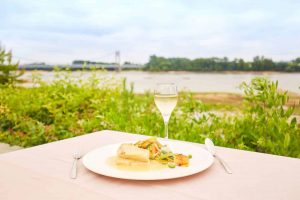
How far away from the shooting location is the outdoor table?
2.61 feet

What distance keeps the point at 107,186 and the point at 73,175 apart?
13 cm

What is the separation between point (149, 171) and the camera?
2.96 ft

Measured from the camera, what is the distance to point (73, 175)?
0.92 metres

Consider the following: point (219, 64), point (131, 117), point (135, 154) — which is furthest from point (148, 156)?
point (219, 64)

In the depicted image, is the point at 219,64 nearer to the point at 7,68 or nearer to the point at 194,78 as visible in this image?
the point at 194,78

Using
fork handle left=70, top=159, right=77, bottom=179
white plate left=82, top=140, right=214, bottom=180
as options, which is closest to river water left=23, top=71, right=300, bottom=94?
white plate left=82, top=140, right=214, bottom=180

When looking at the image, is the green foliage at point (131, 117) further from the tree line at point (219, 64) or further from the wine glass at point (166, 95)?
the wine glass at point (166, 95)

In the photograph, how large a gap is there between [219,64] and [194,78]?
0.66 metres

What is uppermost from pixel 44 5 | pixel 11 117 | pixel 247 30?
pixel 44 5

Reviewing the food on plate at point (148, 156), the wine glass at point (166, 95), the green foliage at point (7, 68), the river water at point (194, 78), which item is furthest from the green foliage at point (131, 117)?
the green foliage at point (7, 68)

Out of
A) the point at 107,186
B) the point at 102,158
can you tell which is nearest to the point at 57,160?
the point at 102,158

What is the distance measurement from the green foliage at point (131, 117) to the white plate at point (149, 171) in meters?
0.87

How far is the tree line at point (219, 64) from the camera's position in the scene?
2.74 m

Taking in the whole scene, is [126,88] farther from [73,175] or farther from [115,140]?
[73,175]
